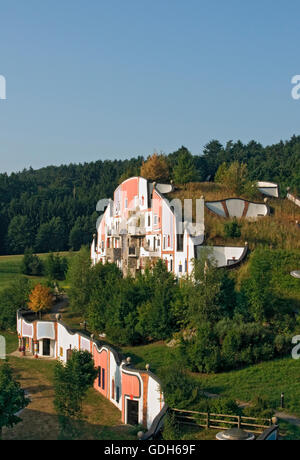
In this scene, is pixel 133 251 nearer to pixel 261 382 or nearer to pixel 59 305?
pixel 59 305

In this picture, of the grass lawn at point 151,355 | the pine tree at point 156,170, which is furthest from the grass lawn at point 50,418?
the pine tree at point 156,170

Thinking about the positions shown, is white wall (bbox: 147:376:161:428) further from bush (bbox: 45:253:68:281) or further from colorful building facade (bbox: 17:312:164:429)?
bush (bbox: 45:253:68:281)

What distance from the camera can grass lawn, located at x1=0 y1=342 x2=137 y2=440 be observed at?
2620cm

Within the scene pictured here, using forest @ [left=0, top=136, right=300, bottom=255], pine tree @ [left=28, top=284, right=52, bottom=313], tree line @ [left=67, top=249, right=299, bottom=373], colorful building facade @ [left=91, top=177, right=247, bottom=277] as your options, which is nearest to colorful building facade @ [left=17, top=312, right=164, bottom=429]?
tree line @ [left=67, top=249, right=299, bottom=373]

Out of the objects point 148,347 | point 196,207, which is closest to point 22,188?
point 196,207

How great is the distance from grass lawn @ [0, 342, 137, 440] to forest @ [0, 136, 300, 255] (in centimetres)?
5587

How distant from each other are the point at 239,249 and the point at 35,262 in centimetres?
4590

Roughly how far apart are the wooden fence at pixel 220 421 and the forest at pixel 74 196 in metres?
63.0

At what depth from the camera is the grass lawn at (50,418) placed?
26203 millimetres

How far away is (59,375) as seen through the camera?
29953mm

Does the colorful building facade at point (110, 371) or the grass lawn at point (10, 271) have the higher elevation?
the grass lawn at point (10, 271)

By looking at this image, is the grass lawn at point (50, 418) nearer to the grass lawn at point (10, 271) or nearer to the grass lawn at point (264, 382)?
the grass lawn at point (264, 382)
